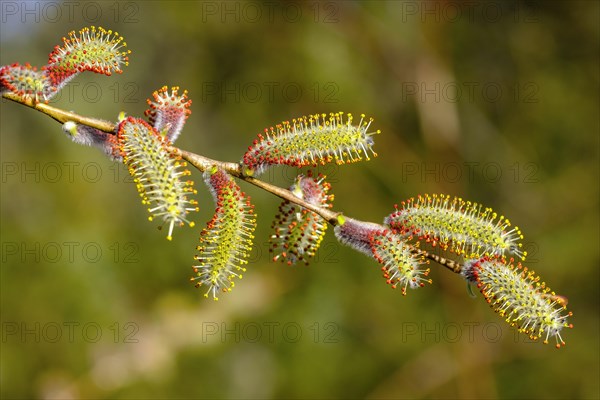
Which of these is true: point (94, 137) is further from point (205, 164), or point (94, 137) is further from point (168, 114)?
point (205, 164)

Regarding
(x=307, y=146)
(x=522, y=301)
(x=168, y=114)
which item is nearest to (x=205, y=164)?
(x=168, y=114)

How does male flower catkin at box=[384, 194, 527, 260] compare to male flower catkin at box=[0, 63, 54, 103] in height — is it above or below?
above

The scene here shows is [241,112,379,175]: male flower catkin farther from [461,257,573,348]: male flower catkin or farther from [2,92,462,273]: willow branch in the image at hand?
[461,257,573,348]: male flower catkin

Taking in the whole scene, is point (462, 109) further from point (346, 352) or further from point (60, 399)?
→ point (60, 399)

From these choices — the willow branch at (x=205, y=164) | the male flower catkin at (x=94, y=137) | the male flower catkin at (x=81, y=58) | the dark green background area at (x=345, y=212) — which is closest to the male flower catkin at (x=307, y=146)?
the willow branch at (x=205, y=164)

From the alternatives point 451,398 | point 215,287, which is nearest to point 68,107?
point 451,398

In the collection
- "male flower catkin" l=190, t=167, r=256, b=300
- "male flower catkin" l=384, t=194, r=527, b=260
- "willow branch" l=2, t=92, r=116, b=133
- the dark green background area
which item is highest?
the dark green background area

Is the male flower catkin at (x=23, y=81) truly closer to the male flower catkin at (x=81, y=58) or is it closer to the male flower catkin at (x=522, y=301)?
the male flower catkin at (x=81, y=58)

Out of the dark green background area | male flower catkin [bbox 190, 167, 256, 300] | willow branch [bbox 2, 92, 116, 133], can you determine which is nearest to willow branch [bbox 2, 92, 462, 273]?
willow branch [bbox 2, 92, 116, 133]
